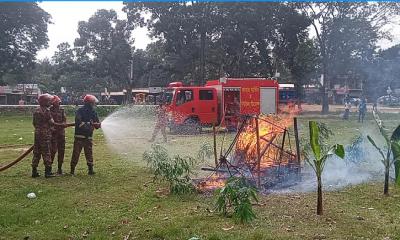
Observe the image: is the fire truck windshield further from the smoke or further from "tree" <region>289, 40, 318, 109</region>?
"tree" <region>289, 40, 318, 109</region>

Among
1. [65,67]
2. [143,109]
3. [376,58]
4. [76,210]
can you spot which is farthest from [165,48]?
[76,210]

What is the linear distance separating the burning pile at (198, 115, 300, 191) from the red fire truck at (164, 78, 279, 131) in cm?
1014

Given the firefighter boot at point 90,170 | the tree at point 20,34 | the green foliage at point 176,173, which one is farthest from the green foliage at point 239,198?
the tree at point 20,34

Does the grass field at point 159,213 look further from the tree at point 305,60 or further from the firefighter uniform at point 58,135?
the tree at point 305,60

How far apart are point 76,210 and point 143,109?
14240 millimetres

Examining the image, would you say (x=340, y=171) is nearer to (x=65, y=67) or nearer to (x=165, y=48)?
(x=165, y=48)

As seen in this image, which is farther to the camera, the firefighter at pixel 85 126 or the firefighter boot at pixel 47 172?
the firefighter at pixel 85 126

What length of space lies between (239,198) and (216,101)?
15.2m

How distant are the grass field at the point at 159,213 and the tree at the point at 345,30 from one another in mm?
17182

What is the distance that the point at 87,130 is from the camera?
932 centimetres

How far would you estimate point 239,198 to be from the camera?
565cm

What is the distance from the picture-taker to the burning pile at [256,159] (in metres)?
7.70

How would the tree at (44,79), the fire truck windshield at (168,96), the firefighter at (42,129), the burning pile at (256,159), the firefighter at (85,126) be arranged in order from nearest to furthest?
the burning pile at (256,159), the firefighter at (42,129), the firefighter at (85,126), the fire truck windshield at (168,96), the tree at (44,79)

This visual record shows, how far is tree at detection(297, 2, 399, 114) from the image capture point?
976 inches
